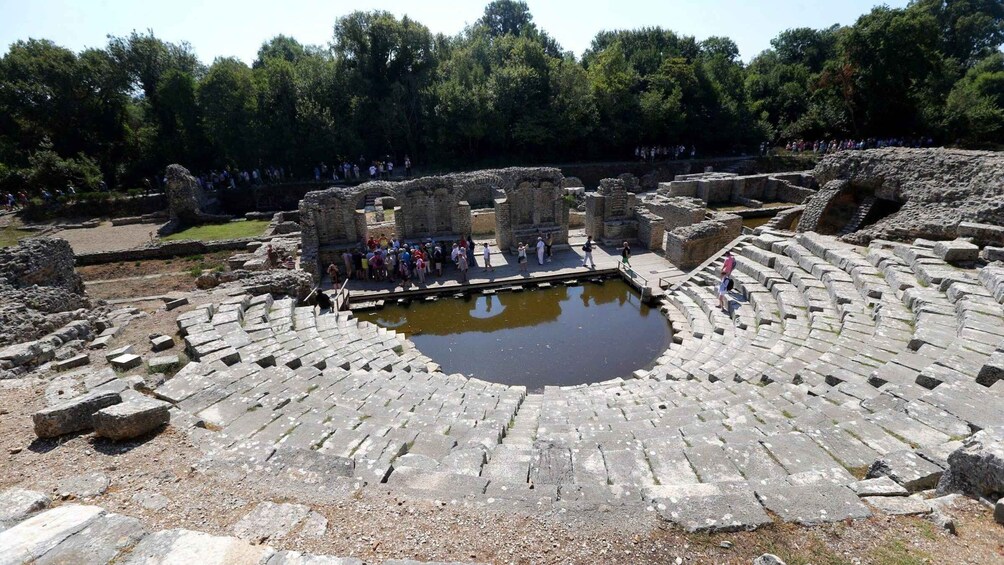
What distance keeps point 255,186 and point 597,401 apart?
27688 mm

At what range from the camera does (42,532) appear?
3273 millimetres

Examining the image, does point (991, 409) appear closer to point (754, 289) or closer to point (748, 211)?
point (754, 289)

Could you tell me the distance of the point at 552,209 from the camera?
1950 cm

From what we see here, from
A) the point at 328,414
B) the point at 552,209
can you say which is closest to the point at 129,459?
the point at 328,414

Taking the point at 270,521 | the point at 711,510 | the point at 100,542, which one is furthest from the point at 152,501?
the point at 711,510

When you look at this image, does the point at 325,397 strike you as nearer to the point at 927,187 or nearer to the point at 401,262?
the point at 401,262

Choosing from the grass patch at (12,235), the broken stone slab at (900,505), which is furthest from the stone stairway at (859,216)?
the grass patch at (12,235)

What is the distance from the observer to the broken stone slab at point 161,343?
8.84 m

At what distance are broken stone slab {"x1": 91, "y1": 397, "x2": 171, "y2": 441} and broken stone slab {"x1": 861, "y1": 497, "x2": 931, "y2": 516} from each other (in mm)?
7030

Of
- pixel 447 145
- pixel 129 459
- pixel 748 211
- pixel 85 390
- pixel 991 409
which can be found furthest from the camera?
pixel 447 145

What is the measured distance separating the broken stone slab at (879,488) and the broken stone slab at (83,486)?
667 centimetres

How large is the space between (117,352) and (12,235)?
71.0ft

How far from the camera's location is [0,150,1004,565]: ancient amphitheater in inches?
153

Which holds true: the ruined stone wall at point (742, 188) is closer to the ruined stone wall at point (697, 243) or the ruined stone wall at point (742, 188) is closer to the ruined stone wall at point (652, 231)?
the ruined stone wall at point (652, 231)
